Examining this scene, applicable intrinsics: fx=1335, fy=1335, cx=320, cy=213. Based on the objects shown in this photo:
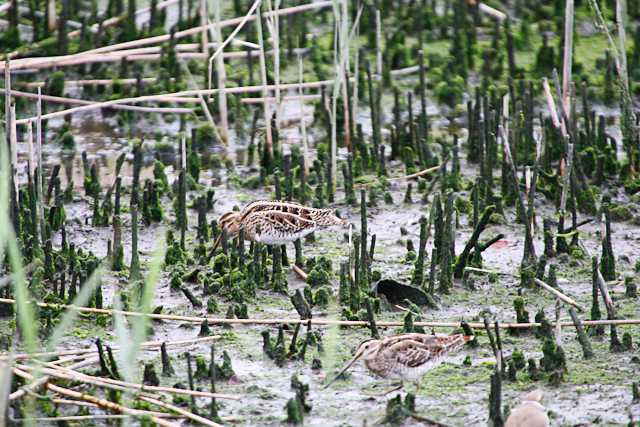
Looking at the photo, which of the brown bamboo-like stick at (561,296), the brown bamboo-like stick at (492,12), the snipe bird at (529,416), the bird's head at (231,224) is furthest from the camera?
the brown bamboo-like stick at (492,12)

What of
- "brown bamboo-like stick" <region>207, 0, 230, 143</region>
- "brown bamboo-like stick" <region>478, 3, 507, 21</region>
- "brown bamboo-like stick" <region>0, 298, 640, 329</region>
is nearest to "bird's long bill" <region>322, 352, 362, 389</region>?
"brown bamboo-like stick" <region>0, 298, 640, 329</region>

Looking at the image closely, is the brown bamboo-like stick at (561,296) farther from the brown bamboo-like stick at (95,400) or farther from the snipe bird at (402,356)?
the brown bamboo-like stick at (95,400)

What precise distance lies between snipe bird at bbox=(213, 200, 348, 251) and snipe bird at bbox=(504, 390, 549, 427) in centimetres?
251

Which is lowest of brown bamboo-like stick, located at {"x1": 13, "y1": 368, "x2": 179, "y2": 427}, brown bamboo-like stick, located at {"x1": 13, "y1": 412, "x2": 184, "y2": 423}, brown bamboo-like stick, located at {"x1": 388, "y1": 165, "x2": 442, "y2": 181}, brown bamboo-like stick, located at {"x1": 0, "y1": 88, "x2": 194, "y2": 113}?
brown bamboo-like stick, located at {"x1": 13, "y1": 412, "x2": 184, "y2": 423}

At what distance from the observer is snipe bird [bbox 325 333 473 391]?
5.91 meters

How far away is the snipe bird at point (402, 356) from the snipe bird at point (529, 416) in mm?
558

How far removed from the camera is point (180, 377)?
633cm

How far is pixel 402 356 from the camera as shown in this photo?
5.89 metres

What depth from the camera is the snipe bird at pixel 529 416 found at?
531 centimetres

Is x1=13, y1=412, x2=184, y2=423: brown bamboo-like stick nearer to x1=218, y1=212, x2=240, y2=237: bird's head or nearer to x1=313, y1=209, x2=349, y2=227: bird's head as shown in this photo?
x1=218, y1=212, x2=240, y2=237: bird's head

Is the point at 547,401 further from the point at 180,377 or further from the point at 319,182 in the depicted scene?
the point at 319,182

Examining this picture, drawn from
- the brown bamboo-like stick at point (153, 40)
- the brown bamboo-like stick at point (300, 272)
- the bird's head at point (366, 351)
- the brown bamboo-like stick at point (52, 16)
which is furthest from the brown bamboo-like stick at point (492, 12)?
the bird's head at point (366, 351)

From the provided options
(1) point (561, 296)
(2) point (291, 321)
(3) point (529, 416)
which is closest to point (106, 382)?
(2) point (291, 321)

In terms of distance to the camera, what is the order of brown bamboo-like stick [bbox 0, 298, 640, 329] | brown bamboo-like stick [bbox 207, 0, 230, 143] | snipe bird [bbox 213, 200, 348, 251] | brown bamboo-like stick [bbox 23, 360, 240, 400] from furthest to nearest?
brown bamboo-like stick [bbox 207, 0, 230, 143], snipe bird [bbox 213, 200, 348, 251], brown bamboo-like stick [bbox 0, 298, 640, 329], brown bamboo-like stick [bbox 23, 360, 240, 400]
